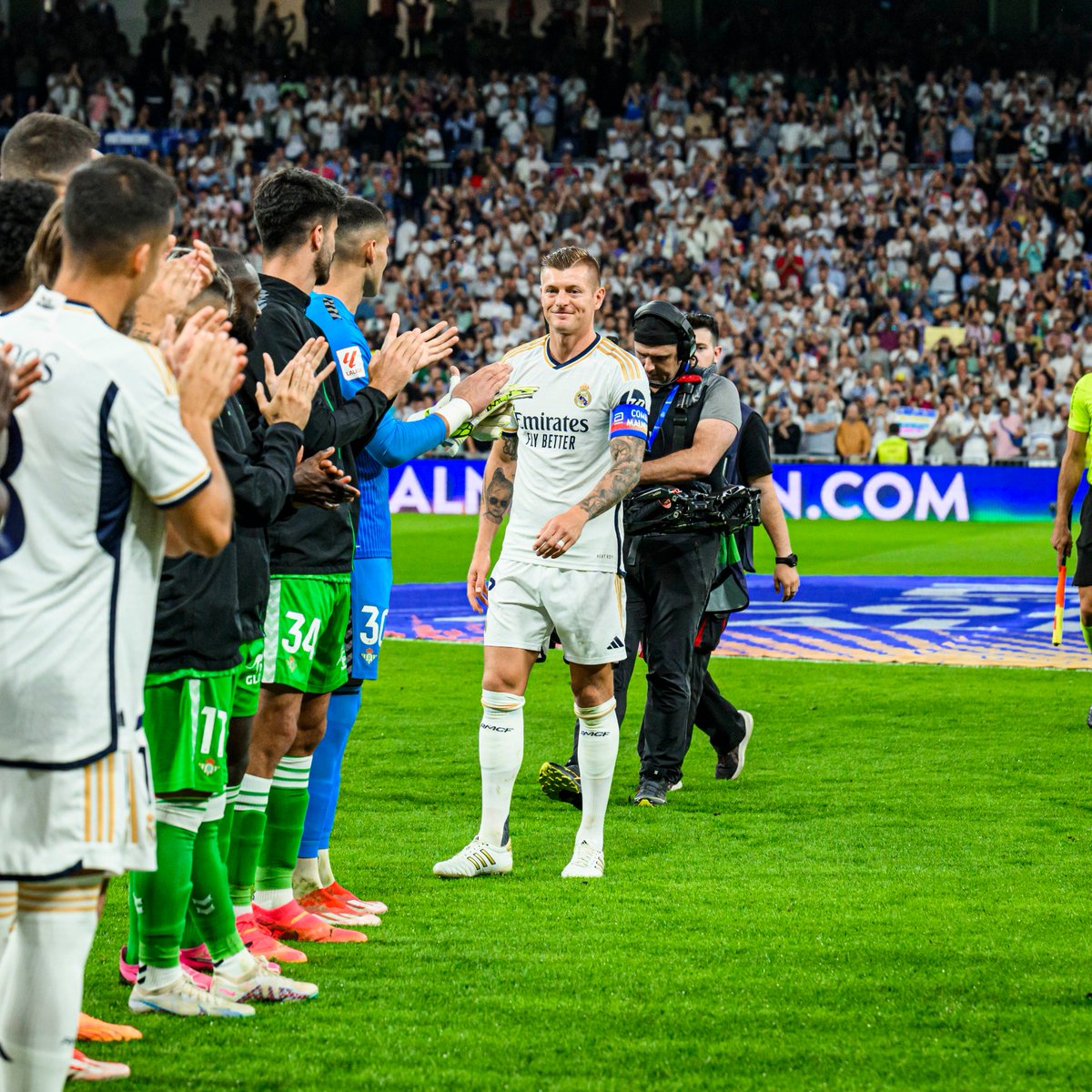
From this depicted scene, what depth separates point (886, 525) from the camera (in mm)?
22984

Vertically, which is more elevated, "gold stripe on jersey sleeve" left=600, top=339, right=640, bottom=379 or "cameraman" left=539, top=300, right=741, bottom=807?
"gold stripe on jersey sleeve" left=600, top=339, right=640, bottom=379

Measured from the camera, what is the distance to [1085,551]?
9.20 metres

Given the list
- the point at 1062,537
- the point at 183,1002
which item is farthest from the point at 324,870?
the point at 1062,537

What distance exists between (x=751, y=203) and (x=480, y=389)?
2712 centimetres

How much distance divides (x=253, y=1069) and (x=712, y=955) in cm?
161

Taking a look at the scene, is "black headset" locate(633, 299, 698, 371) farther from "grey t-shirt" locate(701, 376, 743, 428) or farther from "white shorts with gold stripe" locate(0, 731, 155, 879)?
"white shorts with gold stripe" locate(0, 731, 155, 879)

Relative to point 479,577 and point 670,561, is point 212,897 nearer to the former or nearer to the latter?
point 479,577

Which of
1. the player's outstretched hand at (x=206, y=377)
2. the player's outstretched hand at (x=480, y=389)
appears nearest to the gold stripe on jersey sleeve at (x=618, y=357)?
the player's outstretched hand at (x=480, y=389)

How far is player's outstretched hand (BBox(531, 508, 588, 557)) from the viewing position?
19.4ft

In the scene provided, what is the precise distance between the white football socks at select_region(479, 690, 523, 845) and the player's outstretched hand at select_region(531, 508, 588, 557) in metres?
0.65

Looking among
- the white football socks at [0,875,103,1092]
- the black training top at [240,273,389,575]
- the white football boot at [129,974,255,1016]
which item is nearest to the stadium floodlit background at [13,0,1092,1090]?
the white football boot at [129,974,255,1016]

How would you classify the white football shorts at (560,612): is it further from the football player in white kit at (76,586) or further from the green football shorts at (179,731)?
the football player in white kit at (76,586)

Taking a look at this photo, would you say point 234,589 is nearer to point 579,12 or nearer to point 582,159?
point 582,159

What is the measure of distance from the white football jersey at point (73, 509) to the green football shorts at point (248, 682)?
1377 millimetres
